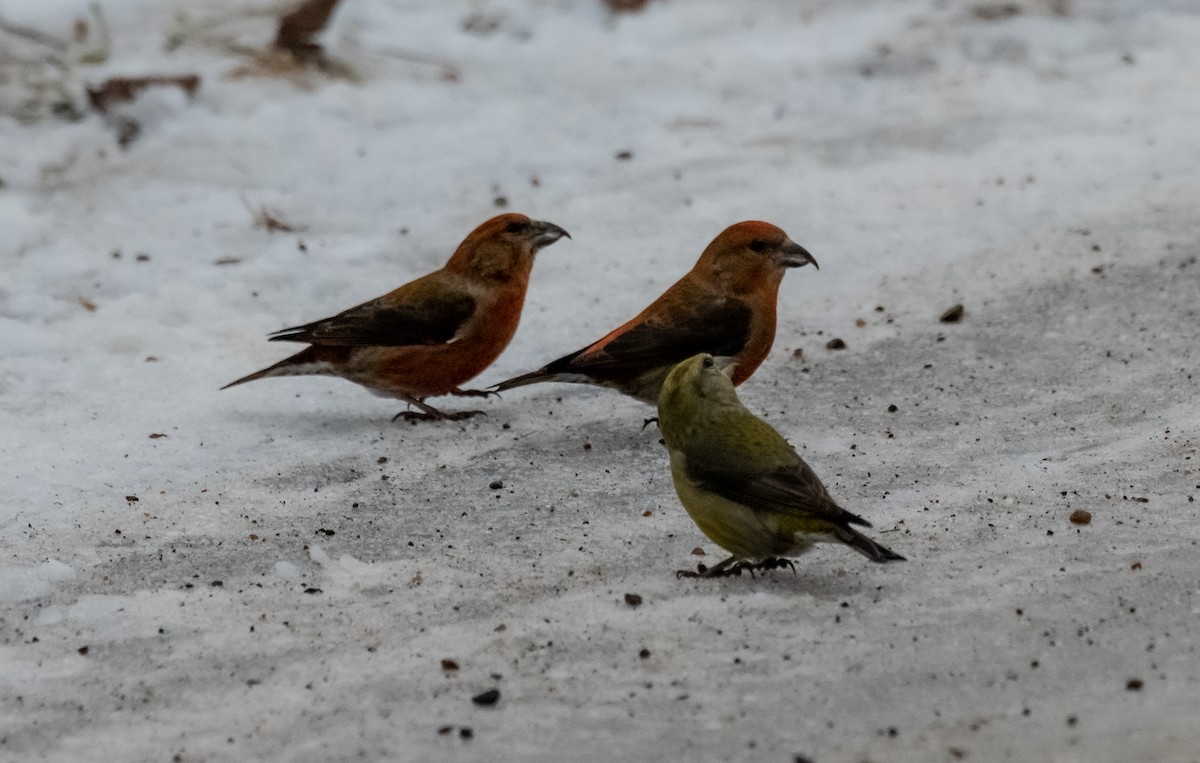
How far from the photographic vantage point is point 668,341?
21.2ft

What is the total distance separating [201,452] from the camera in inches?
239

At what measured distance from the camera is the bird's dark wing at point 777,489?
4438 millimetres

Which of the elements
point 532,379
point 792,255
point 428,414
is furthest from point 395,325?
point 792,255

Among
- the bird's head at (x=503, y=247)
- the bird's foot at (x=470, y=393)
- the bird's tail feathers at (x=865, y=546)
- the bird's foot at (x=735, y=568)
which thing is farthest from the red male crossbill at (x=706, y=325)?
the bird's tail feathers at (x=865, y=546)

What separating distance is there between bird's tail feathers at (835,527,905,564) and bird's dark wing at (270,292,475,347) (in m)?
2.65

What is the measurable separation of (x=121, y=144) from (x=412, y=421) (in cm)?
367

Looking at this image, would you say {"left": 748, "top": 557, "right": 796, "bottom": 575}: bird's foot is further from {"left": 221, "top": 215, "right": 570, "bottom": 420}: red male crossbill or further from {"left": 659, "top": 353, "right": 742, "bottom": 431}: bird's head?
{"left": 221, "top": 215, "right": 570, "bottom": 420}: red male crossbill

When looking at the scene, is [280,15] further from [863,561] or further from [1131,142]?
[863,561]

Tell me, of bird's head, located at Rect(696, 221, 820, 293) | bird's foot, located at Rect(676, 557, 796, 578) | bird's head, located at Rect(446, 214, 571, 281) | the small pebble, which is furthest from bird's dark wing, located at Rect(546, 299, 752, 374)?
bird's foot, located at Rect(676, 557, 796, 578)

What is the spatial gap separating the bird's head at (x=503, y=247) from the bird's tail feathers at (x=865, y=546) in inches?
105

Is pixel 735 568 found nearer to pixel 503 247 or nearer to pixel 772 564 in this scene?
pixel 772 564

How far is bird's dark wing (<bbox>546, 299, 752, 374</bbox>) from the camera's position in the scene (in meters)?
6.36

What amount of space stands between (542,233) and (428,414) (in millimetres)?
958

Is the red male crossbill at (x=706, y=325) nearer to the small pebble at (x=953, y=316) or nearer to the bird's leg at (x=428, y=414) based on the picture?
the bird's leg at (x=428, y=414)
